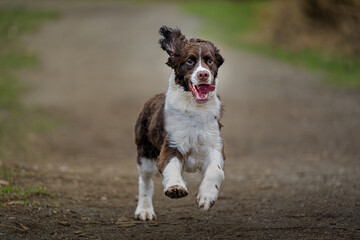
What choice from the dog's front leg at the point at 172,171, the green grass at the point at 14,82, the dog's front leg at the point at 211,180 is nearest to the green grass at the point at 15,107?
the green grass at the point at 14,82

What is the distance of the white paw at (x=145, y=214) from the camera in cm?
638

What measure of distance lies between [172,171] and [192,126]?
562mm

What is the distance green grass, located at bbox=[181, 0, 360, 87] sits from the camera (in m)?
18.1

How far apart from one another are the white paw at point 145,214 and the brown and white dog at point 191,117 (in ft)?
3.05

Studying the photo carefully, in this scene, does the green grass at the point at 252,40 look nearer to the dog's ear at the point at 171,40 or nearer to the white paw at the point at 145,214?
the white paw at the point at 145,214

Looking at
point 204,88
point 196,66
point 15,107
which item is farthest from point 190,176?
point 15,107

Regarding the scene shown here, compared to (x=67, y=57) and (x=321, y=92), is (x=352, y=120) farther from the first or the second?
(x=67, y=57)

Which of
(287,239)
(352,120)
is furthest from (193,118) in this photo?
(352,120)

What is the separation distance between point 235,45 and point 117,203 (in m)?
18.4

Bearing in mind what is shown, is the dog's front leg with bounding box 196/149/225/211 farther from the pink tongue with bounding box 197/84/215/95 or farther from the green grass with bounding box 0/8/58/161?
the green grass with bounding box 0/8/58/161

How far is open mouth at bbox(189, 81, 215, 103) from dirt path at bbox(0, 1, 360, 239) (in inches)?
53.7

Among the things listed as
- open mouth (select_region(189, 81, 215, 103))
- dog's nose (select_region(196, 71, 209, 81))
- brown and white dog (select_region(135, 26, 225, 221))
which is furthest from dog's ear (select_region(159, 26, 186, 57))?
dog's nose (select_region(196, 71, 209, 81))

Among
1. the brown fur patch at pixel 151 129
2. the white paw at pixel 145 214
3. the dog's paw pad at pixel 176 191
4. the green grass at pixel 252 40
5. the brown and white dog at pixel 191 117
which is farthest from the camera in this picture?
the green grass at pixel 252 40

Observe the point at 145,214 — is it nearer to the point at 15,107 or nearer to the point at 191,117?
the point at 191,117
